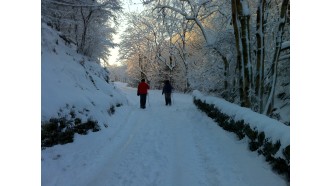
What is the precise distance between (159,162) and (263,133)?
216 centimetres

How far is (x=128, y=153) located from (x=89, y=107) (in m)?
3.19

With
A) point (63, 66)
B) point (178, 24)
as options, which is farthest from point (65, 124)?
point (178, 24)

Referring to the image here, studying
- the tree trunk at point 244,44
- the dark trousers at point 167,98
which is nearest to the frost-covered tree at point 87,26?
the dark trousers at point 167,98

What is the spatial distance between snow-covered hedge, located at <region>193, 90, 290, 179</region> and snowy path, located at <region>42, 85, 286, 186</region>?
19 cm

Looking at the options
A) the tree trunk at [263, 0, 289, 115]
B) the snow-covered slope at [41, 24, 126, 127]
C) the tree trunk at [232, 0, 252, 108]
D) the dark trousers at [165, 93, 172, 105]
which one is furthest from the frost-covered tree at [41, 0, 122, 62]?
the tree trunk at [263, 0, 289, 115]

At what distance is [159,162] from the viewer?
6.42 m

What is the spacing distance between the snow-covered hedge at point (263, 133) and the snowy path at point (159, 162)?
193 millimetres

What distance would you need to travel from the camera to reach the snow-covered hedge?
5.14m

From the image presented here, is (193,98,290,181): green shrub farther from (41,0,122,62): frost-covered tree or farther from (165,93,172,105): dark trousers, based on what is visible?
(41,0,122,62): frost-covered tree

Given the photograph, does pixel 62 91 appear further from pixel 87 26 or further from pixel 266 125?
pixel 87 26

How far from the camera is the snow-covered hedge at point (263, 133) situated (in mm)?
5137

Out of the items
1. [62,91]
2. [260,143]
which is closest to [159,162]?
[260,143]

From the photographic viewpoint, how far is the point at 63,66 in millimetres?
11539
